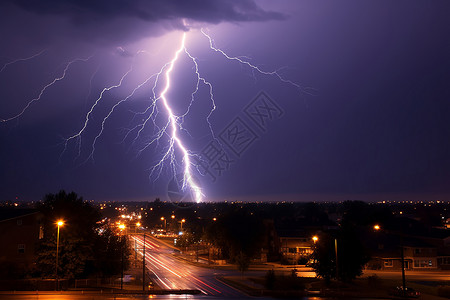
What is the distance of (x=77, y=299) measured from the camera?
2656cm

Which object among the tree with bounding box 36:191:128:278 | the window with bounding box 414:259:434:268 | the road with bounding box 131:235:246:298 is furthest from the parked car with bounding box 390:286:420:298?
the window with bounding box 414:259:434:268

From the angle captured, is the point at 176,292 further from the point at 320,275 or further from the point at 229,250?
the point at 229,250

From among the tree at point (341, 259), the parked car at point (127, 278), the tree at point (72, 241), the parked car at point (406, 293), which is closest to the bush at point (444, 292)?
the parked car at point (406, 293)

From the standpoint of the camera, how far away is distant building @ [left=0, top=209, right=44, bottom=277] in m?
39.9

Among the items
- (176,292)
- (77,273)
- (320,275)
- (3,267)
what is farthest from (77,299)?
(320,275)

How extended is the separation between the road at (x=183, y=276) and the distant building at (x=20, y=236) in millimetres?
12162

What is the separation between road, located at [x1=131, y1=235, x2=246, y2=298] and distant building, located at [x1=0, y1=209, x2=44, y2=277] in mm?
12162

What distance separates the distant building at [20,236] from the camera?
39906mm

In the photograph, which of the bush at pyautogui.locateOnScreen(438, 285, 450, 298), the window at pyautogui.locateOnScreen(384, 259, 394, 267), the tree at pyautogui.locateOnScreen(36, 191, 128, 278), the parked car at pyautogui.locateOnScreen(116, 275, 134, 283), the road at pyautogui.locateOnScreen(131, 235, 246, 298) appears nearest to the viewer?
the bush at pyautogui.locateOnScreen(438, 285, 450, 298)

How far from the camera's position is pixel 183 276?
4538 centimetres

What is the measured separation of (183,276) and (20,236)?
16509 millimetres

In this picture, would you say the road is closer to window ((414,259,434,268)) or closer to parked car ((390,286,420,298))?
parked car ((390,286,420,298))

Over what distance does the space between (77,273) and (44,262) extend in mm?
2837

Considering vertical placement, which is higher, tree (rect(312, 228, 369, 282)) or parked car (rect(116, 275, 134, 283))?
tree (rect(312, 228, 369, 282))
